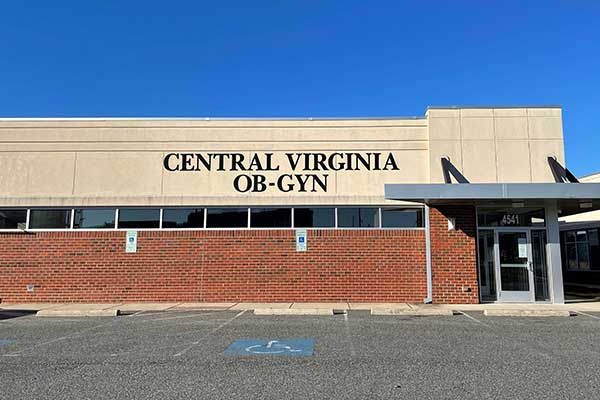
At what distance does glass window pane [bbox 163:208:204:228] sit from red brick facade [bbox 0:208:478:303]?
0.26m

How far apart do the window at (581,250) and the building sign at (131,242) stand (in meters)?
18.8

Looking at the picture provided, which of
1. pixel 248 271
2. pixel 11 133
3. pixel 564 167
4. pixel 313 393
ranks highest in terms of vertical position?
pixel 11 133

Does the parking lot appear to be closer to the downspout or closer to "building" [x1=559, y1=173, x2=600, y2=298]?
the downspout

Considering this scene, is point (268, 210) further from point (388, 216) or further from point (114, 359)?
point (114, 359)

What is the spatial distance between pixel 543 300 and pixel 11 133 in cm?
1623

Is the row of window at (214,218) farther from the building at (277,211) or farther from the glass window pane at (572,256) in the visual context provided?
the glass window pane at (572,256)

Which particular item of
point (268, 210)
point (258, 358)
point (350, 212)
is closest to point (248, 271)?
point (268, 210)

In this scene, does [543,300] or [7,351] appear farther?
[543,300]

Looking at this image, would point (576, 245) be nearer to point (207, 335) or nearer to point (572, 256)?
point (572, 256)

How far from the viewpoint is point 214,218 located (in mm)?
14430

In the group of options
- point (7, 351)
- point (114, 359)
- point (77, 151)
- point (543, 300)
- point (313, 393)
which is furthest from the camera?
point (77, 151)

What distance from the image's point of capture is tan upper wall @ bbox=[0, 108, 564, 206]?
14125 millimetres

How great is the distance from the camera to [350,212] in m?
14.4

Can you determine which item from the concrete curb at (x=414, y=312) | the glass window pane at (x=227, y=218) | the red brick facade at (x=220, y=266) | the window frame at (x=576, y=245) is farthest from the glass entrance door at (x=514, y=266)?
the window frame at (x=576, y=245)
